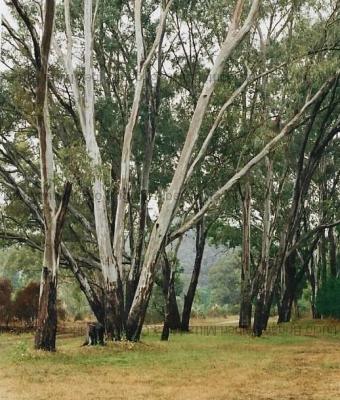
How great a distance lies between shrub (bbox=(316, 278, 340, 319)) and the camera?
102 feet

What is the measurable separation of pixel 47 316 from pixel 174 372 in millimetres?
4329

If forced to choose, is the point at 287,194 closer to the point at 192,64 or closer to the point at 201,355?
the point at 192,64

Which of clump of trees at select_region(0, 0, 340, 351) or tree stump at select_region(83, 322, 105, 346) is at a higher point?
clump of trees at select_region(0, 0, 340, 351)

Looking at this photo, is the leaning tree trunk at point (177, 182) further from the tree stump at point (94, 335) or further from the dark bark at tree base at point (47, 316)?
the dark bark at tree base at point (47, 316)

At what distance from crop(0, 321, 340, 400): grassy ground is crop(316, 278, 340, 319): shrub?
12.0 metres

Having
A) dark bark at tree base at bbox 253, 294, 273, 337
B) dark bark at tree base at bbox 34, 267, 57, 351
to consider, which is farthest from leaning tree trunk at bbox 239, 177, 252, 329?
dark bark at tree base at bbox 34, 267, 57, 351

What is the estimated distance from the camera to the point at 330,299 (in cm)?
3155

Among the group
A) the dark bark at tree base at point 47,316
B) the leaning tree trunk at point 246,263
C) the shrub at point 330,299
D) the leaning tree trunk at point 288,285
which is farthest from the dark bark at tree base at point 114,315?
the shrub at point 330,299

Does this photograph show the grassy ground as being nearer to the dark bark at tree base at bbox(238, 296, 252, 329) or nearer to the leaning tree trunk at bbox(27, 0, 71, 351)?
the leaning tree trunk at bbox(27, 0, 71, 351)

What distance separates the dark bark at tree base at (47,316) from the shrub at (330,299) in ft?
63.7

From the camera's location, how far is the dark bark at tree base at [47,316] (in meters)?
15.5

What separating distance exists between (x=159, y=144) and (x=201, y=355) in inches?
459

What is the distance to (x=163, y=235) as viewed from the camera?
18328 mm

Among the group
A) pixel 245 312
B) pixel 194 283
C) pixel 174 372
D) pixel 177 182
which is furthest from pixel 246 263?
pixel 174 372
